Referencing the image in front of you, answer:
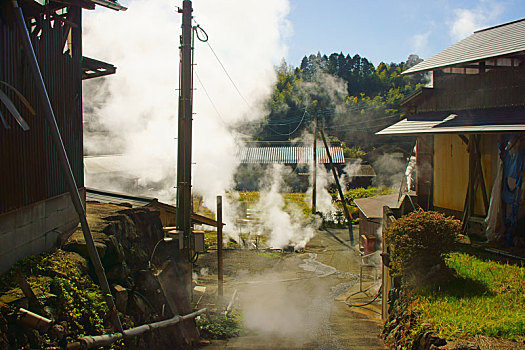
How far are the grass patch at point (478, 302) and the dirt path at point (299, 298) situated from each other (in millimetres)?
1535

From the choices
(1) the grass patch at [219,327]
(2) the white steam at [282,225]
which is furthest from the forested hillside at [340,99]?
(1) the grass patch at [219,327]

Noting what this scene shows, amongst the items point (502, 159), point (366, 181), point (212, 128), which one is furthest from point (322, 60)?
point (502, 159)

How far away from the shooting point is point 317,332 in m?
9.45

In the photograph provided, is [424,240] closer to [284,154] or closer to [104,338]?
[104,338]

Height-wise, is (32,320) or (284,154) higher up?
(284,154)

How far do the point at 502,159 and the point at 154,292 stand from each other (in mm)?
8252

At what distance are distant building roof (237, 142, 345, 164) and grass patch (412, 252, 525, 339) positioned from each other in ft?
107

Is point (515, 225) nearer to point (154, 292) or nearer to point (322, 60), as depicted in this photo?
point (154, 292)

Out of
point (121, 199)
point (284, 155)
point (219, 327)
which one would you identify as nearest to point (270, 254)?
point (121, 199)

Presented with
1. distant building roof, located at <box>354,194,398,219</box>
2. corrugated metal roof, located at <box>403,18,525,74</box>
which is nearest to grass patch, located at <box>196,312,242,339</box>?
distant building roof, located at <box>354,194,398,219</box>

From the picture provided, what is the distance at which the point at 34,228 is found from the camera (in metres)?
6.28

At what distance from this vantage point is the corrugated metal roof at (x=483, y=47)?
10008mm

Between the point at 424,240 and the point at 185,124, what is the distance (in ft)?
19.9

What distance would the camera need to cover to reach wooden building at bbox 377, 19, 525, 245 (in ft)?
31.4
